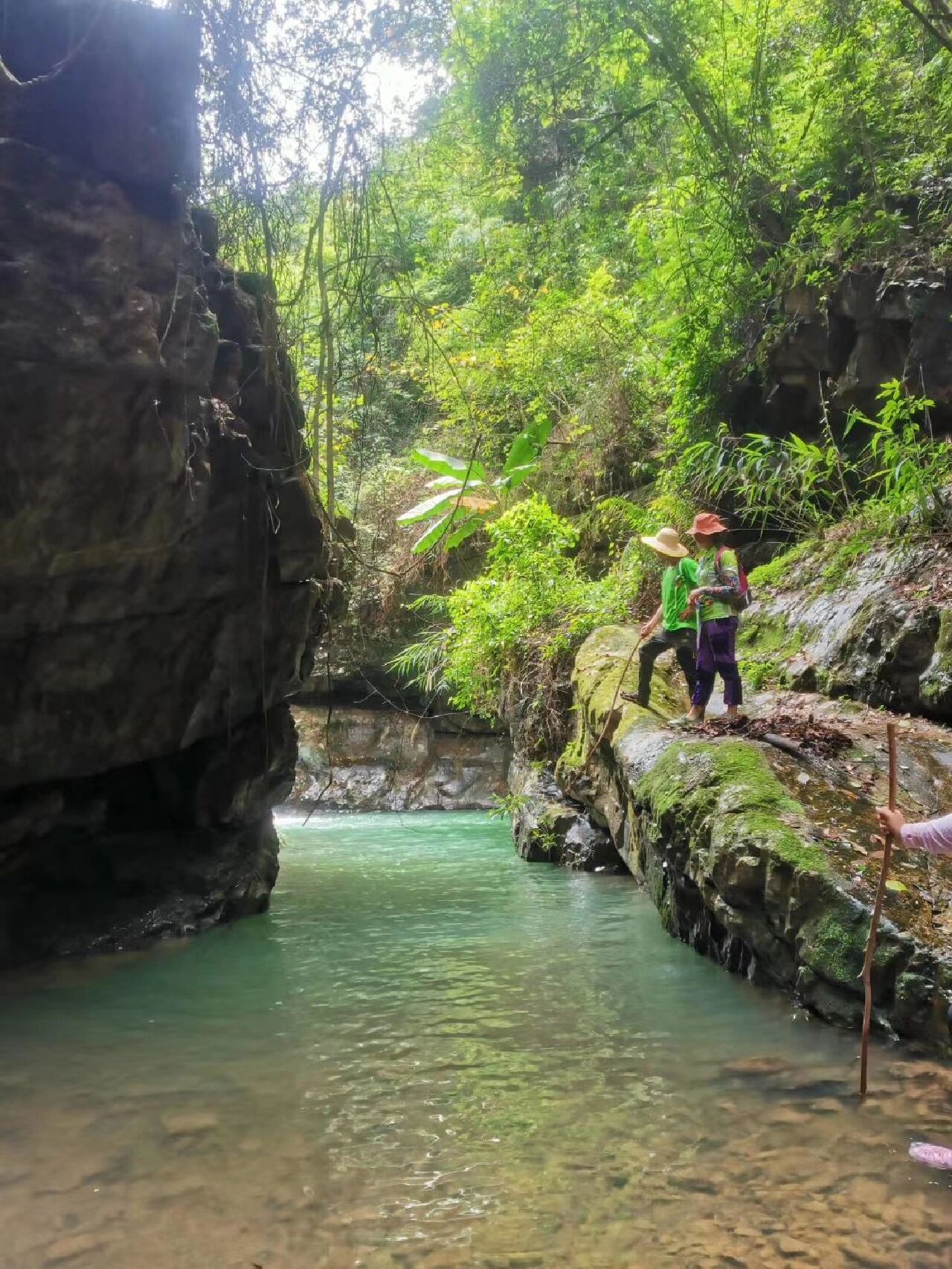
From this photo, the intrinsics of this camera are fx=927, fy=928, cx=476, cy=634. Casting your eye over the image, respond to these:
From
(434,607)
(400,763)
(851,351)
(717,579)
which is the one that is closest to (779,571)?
(851,351)

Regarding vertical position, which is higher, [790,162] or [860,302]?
[790,162]

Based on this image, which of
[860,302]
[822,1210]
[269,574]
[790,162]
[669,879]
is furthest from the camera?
[790,162]

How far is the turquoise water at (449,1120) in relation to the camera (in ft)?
9.05

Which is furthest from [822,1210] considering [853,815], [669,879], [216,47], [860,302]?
[860,302]

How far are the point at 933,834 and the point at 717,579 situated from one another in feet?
13.6

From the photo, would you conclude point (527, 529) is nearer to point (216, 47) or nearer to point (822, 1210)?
point (216, 47)

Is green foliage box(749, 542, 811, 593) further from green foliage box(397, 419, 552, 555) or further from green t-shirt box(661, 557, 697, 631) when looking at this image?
green foliage box(397, 419, 552, 555)

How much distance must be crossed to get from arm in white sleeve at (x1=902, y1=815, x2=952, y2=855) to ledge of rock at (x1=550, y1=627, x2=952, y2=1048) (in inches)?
38.2

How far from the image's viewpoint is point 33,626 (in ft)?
19.2

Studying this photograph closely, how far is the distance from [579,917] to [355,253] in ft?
17.2

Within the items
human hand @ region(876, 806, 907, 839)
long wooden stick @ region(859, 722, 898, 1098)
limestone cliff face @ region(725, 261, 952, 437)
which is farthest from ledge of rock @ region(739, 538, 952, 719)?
human hand @ region(876, 806, 907, 839)

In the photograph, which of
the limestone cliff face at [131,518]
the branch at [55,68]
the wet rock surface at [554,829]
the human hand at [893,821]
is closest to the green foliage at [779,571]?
the wet rock surface at [554,829]

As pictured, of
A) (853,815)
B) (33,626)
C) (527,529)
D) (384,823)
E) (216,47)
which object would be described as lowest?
(384,823)

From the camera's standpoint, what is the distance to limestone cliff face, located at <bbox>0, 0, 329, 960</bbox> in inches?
202
